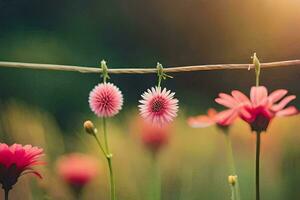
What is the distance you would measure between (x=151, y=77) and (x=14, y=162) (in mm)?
512

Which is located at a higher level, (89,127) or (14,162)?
(89,127)

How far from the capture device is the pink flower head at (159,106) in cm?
168

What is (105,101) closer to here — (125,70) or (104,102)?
(104,102)

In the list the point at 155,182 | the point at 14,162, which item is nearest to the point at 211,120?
the point at 155,182

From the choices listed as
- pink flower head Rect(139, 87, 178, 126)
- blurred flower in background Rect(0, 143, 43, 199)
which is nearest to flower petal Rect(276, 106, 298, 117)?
pink flower head Rect(139, 87, 178, 126)

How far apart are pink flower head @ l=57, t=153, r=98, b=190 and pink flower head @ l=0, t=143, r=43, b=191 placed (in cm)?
8

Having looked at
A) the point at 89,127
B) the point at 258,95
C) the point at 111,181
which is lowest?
the point at 111,181

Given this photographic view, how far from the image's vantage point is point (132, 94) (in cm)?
170

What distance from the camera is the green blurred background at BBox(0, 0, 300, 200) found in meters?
1.65

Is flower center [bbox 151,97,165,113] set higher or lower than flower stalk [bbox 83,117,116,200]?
higher

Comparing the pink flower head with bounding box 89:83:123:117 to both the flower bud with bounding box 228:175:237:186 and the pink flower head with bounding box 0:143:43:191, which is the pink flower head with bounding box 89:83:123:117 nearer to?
the pink flower head with bounding box 0:143:43:191

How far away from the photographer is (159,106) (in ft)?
5.55

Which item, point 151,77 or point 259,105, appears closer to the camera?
point 259,105

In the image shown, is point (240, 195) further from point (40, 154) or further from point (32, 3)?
point (32, 3)
